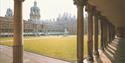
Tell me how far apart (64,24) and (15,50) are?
80.5m

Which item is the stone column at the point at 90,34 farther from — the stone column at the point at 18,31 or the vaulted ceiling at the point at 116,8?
the stone column at the point at 18,31

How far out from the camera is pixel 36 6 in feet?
310

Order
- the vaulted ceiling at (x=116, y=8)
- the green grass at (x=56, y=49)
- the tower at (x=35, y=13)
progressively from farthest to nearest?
the tower at (x=35, y=13), the green grass at (x=56, y=49), the vaulted ceiling at (x=116, y=8)

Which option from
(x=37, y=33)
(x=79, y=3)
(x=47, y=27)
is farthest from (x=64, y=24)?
(x=79, y=3)

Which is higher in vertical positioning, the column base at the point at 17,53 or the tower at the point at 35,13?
the tower at the point at 35,13

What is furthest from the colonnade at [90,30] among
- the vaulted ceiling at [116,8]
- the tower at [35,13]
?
the tower at [35,13]

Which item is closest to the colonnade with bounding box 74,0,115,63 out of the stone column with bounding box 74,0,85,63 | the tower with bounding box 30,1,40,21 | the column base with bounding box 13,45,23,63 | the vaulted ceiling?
the stone column with bounding box 74,0,85,63

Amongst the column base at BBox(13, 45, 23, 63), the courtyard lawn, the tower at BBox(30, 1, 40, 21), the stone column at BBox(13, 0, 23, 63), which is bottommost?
the courtyard lawn

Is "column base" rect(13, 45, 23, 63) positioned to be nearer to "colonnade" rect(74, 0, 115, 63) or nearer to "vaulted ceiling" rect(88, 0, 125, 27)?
"colonnade" rect(74, 0, 115, 63)

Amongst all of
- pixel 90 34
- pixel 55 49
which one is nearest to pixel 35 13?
pixel 55 49

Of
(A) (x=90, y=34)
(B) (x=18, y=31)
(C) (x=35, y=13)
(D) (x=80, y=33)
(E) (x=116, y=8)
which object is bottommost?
(A) (x=90, y=34)

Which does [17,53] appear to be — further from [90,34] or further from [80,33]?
[90,34]

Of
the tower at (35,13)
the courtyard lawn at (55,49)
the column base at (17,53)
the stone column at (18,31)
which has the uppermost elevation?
the tower at (35,13)

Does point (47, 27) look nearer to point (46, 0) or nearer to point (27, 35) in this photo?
point (27, 35)
